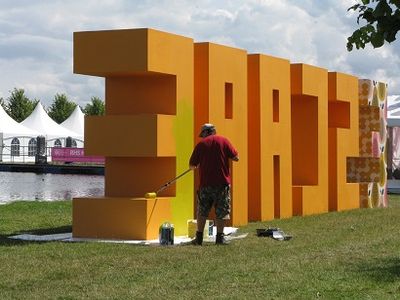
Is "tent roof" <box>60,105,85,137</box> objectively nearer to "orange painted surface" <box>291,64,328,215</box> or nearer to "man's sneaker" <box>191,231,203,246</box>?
"orange painted surface" <box>291,64,328,215</box>

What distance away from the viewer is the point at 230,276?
28.3 feet

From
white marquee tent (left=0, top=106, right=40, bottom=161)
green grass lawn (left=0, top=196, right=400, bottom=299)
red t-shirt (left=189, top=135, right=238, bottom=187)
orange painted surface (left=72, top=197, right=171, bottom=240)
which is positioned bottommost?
green grass lawn (left=0, top=196, right=400, bottom=299)

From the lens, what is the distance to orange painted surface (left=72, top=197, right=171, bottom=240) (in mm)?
12312

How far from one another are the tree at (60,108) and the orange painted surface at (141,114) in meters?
75.4

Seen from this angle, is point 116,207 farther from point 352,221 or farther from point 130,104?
point 352,221

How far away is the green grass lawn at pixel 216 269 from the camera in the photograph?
25.6ft

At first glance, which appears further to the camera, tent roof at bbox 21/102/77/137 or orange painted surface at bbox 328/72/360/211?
tent roof at bbox 21/102/77/137

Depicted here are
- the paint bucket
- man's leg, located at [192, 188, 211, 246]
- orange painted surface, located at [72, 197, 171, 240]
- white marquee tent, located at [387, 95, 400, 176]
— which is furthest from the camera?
white marquee tent, located at [387, 95, 400, 176]

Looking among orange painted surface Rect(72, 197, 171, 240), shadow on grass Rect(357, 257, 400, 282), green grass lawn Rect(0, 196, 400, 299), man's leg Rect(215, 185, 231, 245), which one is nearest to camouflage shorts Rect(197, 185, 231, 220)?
man's leg Rect(215, 185, 231, 245)

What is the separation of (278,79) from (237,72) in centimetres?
181

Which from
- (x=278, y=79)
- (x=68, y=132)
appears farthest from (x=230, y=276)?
(x=68, y=132)

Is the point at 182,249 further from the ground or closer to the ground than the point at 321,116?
closer to the ground

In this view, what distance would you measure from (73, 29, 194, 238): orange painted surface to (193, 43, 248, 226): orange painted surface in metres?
0.54

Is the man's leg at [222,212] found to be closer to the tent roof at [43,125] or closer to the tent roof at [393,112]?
the tent roof at [393,112]
